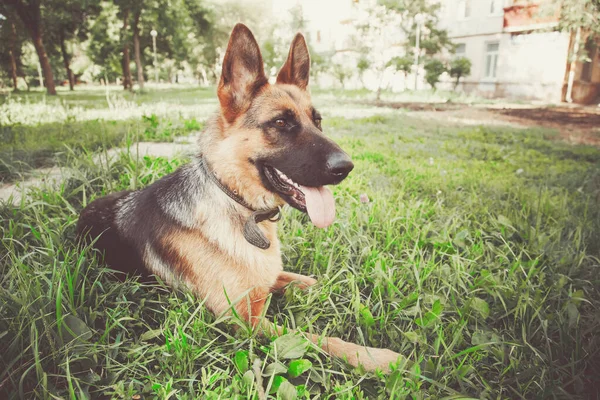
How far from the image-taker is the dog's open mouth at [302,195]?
2084 millimetres

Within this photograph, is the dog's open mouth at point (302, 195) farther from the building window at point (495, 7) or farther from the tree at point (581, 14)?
the building window at point (495, 7)

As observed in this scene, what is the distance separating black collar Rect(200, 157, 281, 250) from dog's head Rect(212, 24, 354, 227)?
153mm

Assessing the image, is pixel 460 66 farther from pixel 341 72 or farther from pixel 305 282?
pixel 305 282

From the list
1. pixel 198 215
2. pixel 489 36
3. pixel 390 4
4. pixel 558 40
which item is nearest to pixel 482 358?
pixel 198 215

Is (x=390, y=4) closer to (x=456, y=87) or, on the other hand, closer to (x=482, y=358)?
(x=456, y=87)

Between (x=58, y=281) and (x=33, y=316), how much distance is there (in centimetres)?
28

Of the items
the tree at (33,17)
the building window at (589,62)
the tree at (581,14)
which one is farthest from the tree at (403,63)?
the tree at (33,17)

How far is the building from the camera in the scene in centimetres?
1245

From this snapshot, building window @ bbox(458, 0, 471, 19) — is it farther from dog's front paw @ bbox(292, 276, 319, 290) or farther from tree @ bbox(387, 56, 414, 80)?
dog's front paw @ bbox(292, 276, 319, 290)

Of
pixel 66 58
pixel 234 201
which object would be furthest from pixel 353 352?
pixel 66 58

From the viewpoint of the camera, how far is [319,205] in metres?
2.09

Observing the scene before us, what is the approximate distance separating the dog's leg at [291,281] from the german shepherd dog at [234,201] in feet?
0.18

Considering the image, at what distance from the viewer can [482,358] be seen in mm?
1808

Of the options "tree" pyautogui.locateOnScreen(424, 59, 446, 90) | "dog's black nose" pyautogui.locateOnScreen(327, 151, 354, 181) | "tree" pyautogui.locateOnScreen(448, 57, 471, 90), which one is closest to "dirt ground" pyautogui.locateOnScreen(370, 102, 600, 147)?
"tree" pyautogui.locateOnScreen(424, 59, 446, 90)
